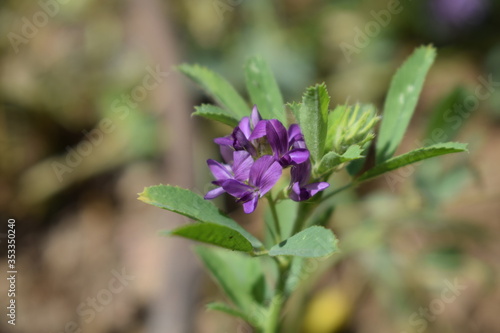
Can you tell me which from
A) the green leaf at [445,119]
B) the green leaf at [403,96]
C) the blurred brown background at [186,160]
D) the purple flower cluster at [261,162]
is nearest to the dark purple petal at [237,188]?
the purple flower cluster at [261,162]

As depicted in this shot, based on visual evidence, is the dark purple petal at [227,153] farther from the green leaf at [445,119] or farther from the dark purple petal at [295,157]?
the green leaf at [445,119]

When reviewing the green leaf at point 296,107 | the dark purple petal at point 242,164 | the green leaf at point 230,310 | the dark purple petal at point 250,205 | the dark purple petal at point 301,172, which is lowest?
the green leaf at point 230,310

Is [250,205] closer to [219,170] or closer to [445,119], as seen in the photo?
[219,170]

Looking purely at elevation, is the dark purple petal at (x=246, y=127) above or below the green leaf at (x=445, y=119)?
below

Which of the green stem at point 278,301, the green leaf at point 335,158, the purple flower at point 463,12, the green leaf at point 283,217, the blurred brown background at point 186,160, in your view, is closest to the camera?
the green leaf at point 335,158

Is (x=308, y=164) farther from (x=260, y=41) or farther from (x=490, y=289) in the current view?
(x=260, y=41)

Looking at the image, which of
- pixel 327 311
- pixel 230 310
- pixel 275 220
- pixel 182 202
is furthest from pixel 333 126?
pixel 327 311

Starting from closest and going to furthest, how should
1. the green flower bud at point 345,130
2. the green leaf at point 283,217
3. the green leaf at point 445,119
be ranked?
1. the green flower bud at point 345,130
2. the green leaf at point 283,217
3. the green leaf at point 445,119
